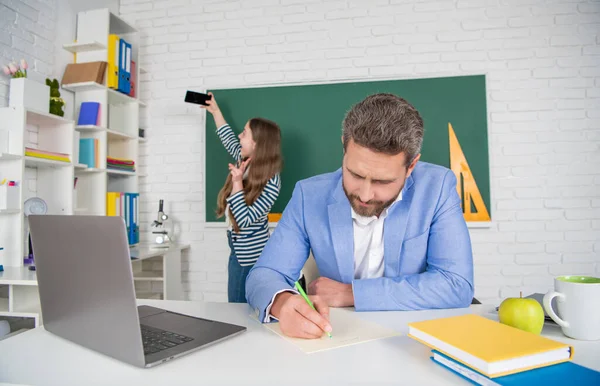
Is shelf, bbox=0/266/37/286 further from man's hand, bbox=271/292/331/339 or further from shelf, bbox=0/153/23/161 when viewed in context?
man's hand, bbox=271/292/331/339

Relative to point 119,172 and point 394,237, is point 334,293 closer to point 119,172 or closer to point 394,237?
point 394,237

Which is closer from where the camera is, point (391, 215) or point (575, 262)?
point (391, 215)

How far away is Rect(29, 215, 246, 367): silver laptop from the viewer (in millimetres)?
710

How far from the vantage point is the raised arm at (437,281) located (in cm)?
113

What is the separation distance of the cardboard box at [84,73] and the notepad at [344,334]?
8.13 ft

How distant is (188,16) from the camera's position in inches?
128

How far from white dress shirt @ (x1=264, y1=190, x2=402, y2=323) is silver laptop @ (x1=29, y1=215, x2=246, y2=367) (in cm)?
59

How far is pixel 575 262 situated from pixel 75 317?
3.04m

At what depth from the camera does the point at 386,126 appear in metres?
1.16

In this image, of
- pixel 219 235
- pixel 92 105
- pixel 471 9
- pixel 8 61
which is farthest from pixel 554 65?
pixel 8 61

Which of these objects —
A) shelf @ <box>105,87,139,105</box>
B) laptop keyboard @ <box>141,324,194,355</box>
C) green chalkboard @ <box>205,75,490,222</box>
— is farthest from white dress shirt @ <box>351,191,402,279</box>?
shelf @ <box>105,87,139,105</box>

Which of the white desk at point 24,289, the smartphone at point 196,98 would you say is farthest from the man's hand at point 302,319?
the smartphone at point 196,98

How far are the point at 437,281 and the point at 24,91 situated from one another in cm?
233

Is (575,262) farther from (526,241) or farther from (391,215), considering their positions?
(391,215)
